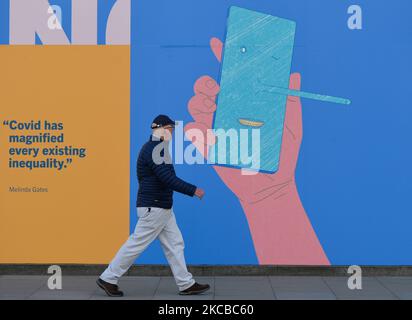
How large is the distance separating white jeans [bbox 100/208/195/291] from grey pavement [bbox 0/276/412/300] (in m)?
0.25

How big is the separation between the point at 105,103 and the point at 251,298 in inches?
122

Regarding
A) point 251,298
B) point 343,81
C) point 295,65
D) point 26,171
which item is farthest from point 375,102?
point 26,171

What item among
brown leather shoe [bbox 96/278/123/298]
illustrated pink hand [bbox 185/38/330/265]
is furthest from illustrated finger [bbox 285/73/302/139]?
brown leather shoe [bbox 96/278/123/298]

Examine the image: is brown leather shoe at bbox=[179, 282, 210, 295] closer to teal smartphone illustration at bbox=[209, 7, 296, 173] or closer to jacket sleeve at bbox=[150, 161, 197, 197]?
jacket sleeve at bbox=[150, 161, 197, 197]

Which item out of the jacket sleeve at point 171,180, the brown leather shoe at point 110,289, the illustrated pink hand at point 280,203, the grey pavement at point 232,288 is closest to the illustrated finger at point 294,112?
the illustrated pink hand at point 280,203

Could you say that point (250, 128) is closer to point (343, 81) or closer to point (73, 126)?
point (343, 81)

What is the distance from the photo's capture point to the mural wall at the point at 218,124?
9359 millimetres

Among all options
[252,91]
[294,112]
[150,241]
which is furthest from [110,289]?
[294,112]

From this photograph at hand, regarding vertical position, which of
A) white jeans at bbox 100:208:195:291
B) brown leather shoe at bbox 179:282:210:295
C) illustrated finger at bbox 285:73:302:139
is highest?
illustrated finger at bbox 285:73:302:139

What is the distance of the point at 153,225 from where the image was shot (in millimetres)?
8180

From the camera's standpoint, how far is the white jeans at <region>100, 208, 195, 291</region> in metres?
8.19

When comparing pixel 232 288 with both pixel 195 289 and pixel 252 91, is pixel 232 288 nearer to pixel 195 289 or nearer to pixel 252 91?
pixel 195 289

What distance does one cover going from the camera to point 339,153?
9383mm

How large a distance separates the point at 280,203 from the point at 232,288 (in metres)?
1.29
